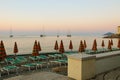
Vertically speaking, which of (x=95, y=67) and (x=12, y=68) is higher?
(x=95, y=67)

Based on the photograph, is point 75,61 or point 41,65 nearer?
point 75,61

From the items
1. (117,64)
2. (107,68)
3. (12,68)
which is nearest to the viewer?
(107,68)

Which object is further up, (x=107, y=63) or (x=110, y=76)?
(x=107, y=63)

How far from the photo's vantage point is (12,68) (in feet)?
41.0

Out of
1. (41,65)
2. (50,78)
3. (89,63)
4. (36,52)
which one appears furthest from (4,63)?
(89,63)

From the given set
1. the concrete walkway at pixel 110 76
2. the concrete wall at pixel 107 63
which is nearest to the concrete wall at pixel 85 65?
the concrete wall at pixel 107 63

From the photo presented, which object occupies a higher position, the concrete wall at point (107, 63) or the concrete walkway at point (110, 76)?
the concrete wall at point (107, 63)

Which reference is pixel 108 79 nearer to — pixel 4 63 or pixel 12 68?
pixel 12 68

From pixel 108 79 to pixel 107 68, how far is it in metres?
1.39

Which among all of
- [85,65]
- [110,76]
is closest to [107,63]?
[110,76]

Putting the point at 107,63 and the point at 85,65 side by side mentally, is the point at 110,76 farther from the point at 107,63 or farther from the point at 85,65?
the point at 85,65

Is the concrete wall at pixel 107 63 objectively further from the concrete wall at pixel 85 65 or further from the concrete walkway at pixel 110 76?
the concrete walkway at pixel 110 76

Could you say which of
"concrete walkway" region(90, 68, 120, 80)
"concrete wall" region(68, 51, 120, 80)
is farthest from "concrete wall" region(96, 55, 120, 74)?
"concrete walkway" region(90, 68, 120, 80)

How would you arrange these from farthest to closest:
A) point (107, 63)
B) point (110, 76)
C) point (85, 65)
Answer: point (107, 63) → point (110, 76) → point (85, 65)
